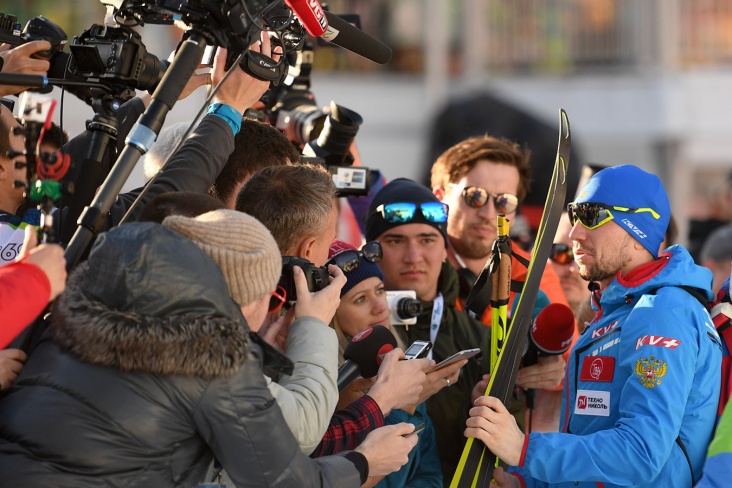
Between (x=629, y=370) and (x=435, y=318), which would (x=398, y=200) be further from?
(x=629, y=370)

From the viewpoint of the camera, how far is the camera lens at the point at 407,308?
12.4ft

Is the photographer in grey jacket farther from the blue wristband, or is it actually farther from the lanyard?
the lanyard

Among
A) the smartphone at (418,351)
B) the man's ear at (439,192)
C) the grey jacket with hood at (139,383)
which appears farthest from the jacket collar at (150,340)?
the man's ear at (439,192)

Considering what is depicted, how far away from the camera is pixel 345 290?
3586 mm

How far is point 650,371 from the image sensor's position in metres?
3.05

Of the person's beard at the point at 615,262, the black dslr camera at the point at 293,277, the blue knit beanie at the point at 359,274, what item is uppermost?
the black dslr camera at the point at 293,277

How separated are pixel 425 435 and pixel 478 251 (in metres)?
1.15

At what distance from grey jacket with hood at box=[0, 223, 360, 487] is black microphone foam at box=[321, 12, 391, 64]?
980 mm

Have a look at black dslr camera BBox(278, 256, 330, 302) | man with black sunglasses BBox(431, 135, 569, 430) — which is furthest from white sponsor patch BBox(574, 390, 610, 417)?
man with black sunglasses BBox(431, 135, 569, 430)

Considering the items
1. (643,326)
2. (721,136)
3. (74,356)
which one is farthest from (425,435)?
(721,136)

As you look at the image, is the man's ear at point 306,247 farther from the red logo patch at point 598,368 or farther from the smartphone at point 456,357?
the red logo patch at point 598,368

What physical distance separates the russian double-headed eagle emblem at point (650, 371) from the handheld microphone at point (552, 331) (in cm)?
61

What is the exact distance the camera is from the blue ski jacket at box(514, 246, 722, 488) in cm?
302

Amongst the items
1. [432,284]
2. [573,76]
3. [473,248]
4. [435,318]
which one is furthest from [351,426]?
[573,76]
